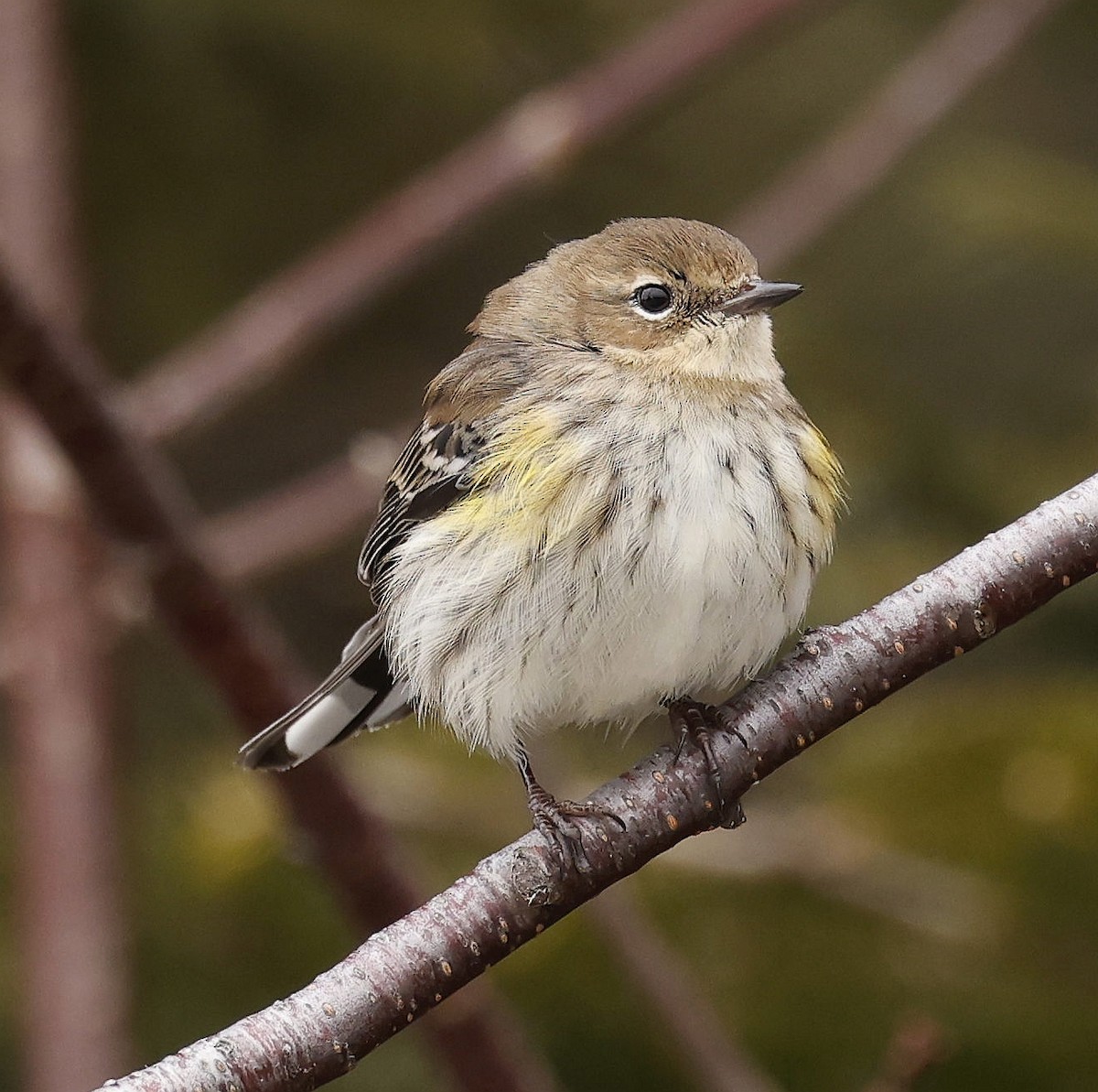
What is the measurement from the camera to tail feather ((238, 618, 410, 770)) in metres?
3.54

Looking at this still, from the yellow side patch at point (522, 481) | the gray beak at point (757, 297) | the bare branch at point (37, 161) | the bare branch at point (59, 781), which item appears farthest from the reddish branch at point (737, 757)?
the bare branch at point (37, 161)

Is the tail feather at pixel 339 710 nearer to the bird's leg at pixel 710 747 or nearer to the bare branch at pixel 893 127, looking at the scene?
the bird's leg at pixel 710 747

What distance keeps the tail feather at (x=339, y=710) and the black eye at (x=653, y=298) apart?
3.11ft

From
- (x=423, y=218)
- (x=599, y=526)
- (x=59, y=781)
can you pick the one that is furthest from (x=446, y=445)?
(x=59, y=781)

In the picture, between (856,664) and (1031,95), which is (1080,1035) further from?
(1031,95)

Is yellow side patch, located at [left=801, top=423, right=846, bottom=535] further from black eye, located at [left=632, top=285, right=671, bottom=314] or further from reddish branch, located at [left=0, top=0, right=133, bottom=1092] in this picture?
reddish branch, located at [left=0, top=0, right=133, bottom=1092]

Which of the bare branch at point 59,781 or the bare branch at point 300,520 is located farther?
the bare branch at point 300,520

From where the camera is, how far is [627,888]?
4164 mm

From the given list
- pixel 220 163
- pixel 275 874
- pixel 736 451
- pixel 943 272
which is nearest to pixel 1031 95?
pixel 943 272

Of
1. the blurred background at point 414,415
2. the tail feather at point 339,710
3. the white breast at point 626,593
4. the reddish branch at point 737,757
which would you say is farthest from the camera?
the blurred background at point 414,415

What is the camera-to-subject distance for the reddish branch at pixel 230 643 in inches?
134

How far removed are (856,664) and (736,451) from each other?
2.57 feet

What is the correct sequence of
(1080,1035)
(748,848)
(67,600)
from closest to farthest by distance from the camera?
(1080,1035), (748,848), (67,600)

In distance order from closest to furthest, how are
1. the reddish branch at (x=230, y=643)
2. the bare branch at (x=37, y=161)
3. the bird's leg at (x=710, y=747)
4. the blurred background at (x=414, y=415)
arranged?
the bird's leg at (x=710, y=747) → the reddish branch at (x=230, y=643) → the blurred background at (x=414, y=415) → the bare branch at (x=37, y=161)
